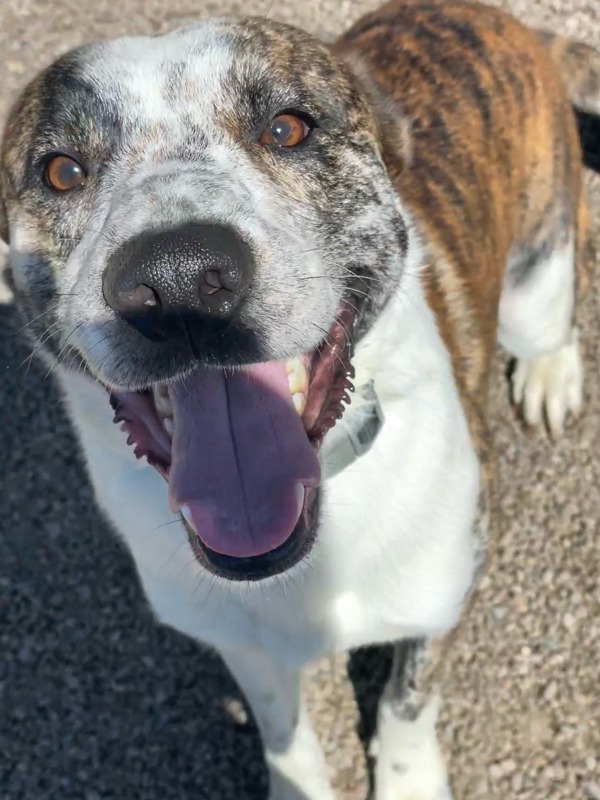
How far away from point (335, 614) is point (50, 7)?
12.1ft

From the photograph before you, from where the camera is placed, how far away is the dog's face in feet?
5.66

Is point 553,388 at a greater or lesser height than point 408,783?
greater

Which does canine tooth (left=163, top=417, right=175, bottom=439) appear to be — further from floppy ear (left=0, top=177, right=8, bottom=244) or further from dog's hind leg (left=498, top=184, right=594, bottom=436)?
dog's hind leg (left=498, top=184, right=594, bottom=436)

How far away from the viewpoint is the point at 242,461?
1.95m

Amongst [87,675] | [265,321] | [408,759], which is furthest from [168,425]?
[87,675]

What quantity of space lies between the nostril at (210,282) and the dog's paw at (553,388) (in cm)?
220

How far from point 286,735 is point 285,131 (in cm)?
187

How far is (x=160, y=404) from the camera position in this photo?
78.6 inches

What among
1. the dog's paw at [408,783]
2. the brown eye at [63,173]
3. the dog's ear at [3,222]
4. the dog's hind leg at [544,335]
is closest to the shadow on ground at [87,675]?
the dog's paw at [408,783]

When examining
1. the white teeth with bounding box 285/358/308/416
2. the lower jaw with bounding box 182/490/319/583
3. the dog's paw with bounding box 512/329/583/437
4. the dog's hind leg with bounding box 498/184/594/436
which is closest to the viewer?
the lower jaw with bounding box 182/490/319/583

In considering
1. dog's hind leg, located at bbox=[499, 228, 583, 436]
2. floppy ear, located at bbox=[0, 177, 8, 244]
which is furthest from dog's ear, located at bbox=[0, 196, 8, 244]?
dog's hind leg, located at bbox=[499, 228, 583, 436]

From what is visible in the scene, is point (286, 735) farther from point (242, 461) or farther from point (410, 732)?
point (242, 461)

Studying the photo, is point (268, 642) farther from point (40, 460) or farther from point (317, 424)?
point (40, 460)

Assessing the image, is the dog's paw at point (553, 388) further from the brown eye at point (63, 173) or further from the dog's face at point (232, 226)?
the brown eye at point (63, 173)
